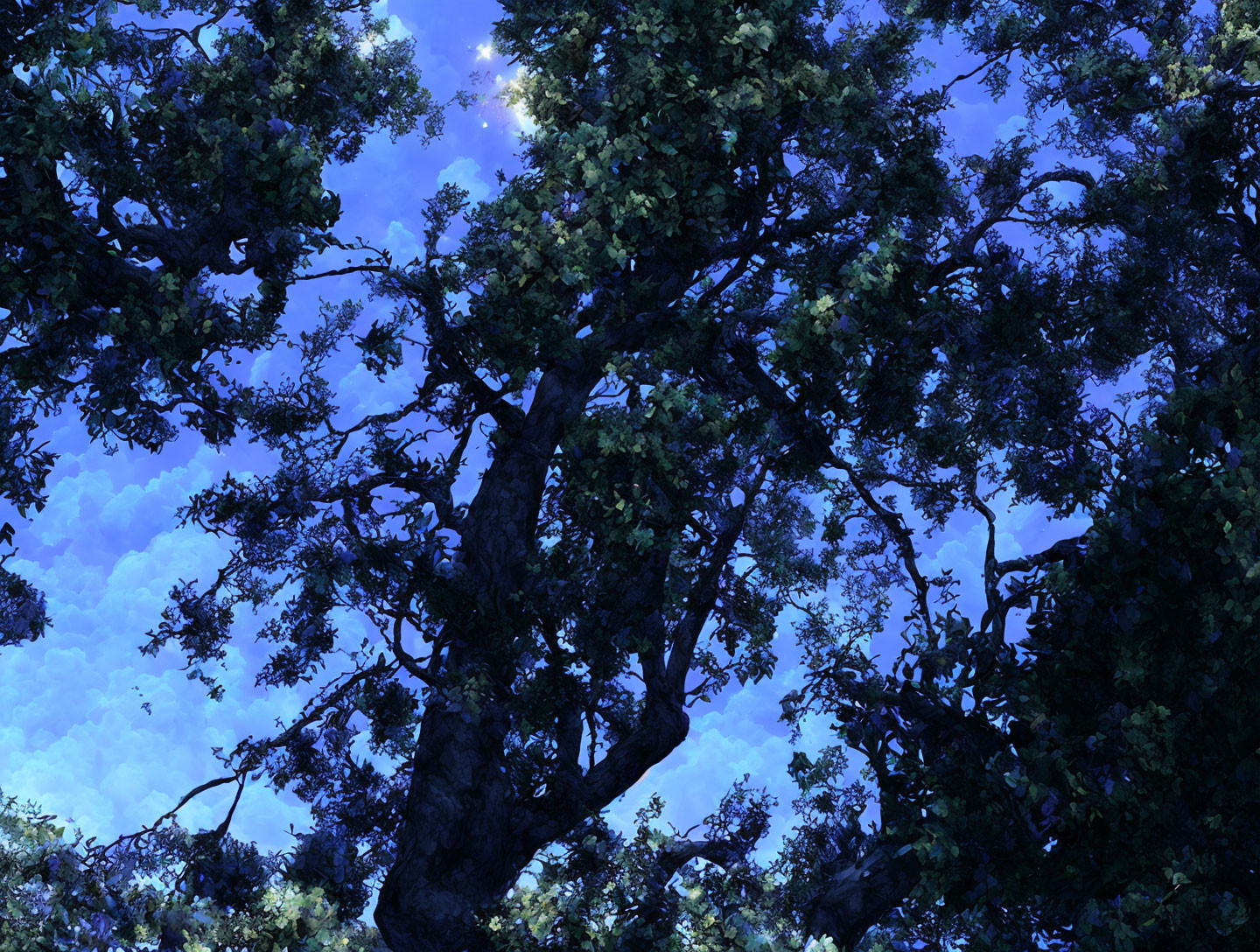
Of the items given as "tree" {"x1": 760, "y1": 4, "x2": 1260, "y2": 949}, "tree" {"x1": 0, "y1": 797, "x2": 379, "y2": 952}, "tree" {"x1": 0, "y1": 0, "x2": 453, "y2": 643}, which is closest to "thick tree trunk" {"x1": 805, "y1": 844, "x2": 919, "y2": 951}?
"tree" {"x1": 760, "y1": 4, "x2": 1260, "y2": 949}

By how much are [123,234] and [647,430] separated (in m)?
6.81

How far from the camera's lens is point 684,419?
45.0ft

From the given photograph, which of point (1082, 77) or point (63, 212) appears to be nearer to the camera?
point (63, 212)

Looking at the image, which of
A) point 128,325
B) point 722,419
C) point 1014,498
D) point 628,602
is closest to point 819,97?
point 722,419

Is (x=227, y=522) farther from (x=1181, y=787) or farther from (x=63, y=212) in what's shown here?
(x=1181, y=787)

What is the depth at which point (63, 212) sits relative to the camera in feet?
41.2

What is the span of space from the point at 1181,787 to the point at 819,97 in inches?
391

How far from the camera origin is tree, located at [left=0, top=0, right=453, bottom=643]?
12273 millimetres

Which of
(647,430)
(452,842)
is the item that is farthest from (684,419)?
(452,842)

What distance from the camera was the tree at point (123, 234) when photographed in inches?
483

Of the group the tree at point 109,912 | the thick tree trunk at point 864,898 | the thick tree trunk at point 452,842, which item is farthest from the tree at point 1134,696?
the tree at point 109,912

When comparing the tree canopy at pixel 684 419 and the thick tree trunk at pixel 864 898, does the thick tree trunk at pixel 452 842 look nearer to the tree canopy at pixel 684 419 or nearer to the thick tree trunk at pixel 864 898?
the tree canopy at pixel 684 419

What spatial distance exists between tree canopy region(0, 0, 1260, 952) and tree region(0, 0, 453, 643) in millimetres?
64

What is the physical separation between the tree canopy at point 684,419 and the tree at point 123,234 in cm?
6
